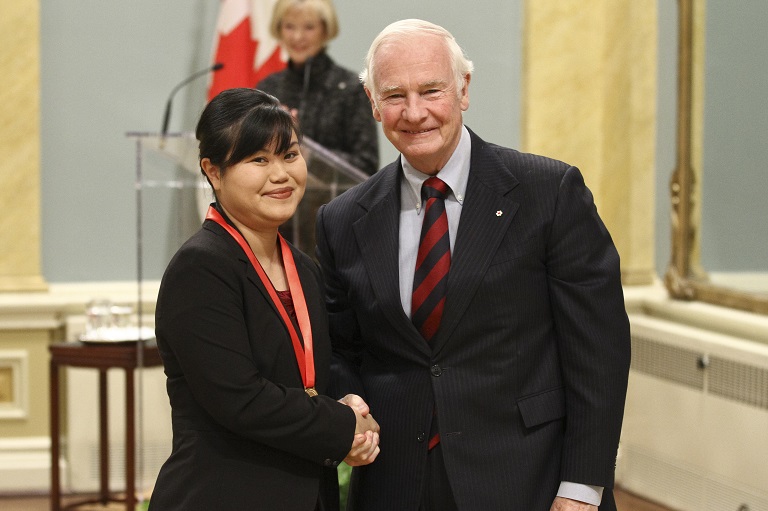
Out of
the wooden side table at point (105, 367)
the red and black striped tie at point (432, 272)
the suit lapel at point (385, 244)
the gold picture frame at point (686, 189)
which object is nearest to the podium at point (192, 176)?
the wooden side table at point (105, 367)

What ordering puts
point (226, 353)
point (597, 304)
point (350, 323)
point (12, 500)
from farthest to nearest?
point (12, 500)
point (350, 323)
point (597, 304)
point (226, 353)

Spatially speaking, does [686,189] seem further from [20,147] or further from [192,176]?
[20,147]

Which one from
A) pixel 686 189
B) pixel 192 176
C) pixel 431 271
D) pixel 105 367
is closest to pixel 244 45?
pixel 105 367

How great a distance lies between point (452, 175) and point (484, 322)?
33 cm

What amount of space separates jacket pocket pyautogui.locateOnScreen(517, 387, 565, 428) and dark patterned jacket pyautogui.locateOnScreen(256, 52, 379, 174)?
7.83 feet

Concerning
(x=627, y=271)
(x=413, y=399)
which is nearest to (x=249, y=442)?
(x=413, y=399)

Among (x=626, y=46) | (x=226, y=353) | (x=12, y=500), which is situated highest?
(x=626, y=46)

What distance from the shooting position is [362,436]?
7.63 ft

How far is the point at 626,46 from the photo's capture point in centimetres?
612

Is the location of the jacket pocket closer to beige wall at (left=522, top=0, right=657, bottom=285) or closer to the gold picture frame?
the gold picture frame

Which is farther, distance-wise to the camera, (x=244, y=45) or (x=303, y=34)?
(x=244, y=45)

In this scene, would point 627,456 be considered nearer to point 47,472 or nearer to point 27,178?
point 47,472

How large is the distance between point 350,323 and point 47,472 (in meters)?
3.70

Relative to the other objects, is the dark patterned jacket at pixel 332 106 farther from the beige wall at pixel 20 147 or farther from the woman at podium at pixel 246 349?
the woman at podium at pixel 246 349
